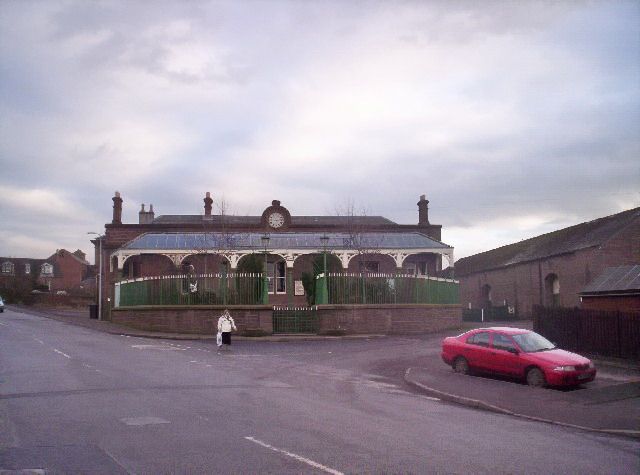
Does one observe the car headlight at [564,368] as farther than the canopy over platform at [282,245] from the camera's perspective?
No

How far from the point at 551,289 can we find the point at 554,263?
2.41 meters

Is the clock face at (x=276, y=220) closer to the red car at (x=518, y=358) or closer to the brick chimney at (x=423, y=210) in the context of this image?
the brick chimney at (x=423, y=210)

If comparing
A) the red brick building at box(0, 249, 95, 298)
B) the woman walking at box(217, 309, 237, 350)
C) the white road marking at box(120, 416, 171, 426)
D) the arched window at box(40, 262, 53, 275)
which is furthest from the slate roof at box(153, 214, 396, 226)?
the arched window at box(40, 262, 53, 275)

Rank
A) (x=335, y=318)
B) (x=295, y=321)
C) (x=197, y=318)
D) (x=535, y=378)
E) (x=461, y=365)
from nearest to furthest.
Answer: (x=535, y=378), (x=461, y=365), (x=335, y=318), (x=295, y=321), (x=197, y=318)

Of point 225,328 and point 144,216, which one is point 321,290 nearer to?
point 225,328

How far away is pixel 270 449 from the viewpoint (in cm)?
Result: 788

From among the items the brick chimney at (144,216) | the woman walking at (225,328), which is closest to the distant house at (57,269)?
the brick chimney at (144,216)

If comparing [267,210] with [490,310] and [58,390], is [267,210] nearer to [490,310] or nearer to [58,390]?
[490,310]

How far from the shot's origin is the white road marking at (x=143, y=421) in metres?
9.39

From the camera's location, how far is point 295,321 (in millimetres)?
30766

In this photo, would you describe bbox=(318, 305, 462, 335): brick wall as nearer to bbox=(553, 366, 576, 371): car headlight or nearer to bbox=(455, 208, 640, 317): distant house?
bbox=(455, 208, 640, 317): distant house

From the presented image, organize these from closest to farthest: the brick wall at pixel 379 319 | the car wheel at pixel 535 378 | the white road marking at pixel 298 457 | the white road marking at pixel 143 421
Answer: the white road marking at pixel 298 457
the white road marking at pixel 143 421
the car wheel at pixel 535 378
the brick wall at pixel 379 319

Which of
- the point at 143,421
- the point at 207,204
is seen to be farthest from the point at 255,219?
the point at 143,421

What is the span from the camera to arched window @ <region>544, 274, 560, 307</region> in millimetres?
46750
